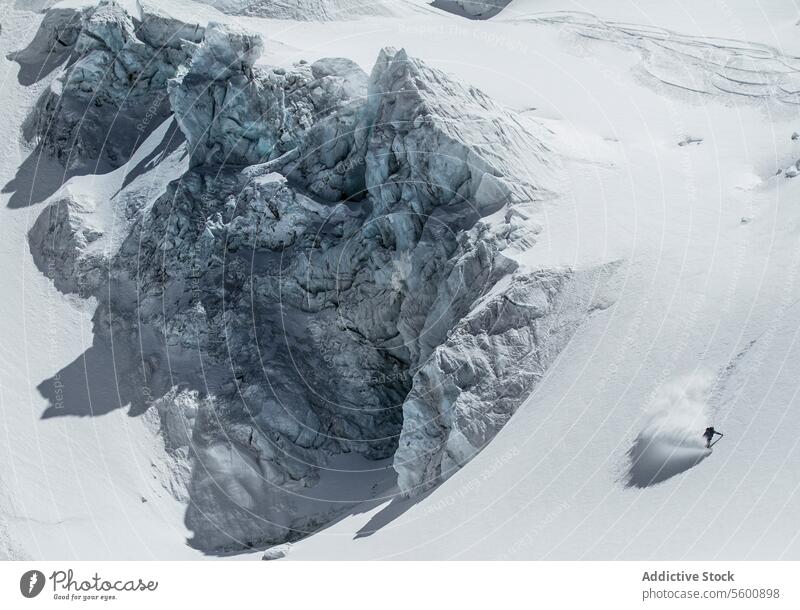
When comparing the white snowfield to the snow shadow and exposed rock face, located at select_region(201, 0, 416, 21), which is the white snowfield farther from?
exposed rock face, located at select_region(201, 0, 416, 21)

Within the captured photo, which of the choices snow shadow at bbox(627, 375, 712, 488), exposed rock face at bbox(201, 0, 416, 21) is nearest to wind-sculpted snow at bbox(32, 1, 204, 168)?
exposed rock face at bbox(201, 0, 416, 21)

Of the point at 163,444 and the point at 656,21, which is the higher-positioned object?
the point at 656,21

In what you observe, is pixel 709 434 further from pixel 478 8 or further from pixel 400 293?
pixel 478 8

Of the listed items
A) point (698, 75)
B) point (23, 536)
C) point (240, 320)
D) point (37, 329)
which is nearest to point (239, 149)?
point (240, 320)

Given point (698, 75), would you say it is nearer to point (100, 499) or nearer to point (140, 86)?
point (140, 86)
